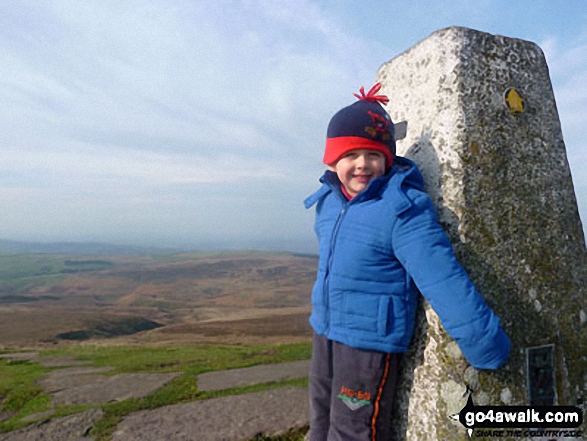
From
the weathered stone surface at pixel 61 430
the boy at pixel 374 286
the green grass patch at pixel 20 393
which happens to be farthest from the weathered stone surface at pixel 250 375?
the boy at pixel 374 286

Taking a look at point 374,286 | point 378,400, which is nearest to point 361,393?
point 378,400

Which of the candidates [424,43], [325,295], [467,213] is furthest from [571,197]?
[325,295]

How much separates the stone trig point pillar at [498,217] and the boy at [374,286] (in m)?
0.17

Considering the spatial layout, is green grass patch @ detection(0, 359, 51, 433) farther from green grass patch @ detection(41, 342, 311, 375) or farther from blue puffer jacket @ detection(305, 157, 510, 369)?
blue puffer jacket @ detection(305, 157, 510, 369)

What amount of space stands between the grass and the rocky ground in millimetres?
108

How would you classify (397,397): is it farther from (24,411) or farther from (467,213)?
(24,411)

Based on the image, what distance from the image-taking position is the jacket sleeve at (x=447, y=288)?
1592 mm

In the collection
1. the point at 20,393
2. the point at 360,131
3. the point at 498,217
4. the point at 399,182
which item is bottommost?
the point at 20,393

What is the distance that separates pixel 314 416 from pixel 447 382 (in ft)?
2.30

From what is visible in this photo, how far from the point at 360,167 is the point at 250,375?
3.48 metres

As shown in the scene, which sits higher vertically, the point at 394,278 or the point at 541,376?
the point at 394,278

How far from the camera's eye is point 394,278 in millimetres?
1800

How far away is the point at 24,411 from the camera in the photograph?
3.83m

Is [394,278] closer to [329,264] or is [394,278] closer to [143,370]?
[329,264]
